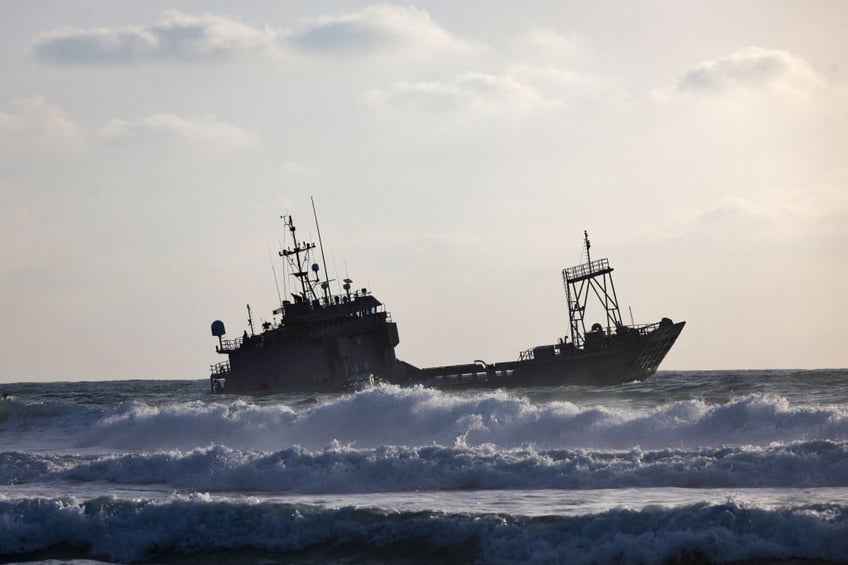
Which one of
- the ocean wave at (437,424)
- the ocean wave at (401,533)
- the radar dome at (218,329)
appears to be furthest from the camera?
the radar dome at (218,329)

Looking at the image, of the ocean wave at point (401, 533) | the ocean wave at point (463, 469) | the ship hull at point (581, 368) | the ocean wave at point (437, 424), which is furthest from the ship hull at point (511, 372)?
the ocean wave at point (401, 533)

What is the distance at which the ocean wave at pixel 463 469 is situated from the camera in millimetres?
22469

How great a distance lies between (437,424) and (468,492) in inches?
442

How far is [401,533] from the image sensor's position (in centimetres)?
1936

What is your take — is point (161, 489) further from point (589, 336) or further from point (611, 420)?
point (589, 336)

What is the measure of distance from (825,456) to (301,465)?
1144 cm

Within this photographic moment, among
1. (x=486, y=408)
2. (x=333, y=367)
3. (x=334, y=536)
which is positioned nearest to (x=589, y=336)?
(x=333, y=367)

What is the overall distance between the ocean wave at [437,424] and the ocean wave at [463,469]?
4.56 metres

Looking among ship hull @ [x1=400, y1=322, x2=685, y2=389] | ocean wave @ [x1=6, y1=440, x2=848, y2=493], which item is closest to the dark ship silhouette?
ship hull @ [x1=400, y1=322, x2=685, y2=389]

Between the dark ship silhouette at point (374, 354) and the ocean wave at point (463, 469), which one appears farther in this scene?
the dark ship silhouette at point (374, 354)

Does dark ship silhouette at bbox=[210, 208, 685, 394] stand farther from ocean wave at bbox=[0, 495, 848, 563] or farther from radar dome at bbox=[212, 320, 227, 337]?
ocean wave at bbox=[0, 495, 848, 563]

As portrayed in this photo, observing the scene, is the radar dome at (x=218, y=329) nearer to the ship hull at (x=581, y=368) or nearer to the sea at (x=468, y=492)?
the ship hull at (x=581, y=368)

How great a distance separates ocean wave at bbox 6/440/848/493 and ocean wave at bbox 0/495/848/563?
3.98 metres

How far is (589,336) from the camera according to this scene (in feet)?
189
